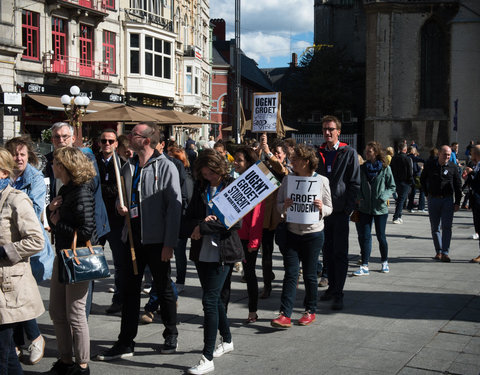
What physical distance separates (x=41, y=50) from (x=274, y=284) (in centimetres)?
2180

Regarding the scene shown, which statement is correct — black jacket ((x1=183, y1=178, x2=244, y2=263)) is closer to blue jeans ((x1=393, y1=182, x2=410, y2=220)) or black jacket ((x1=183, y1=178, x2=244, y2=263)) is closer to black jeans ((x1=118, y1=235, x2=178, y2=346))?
black jeans ((x1=118, y1=235, x2=178, y2=346))

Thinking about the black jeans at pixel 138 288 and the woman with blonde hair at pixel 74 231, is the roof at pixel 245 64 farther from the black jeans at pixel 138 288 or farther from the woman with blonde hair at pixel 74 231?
the woman with blonde hair at pixel 74 231

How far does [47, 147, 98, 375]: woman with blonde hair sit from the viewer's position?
4.80 m

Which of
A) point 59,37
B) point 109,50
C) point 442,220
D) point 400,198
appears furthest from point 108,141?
point 109,50

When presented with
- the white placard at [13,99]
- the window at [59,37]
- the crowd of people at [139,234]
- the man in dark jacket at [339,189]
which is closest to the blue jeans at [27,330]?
the crowd of people at [139,234]

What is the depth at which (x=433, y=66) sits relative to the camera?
42781 millimetres

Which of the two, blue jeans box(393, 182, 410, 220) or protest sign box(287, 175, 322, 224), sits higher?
protest sign box(287, 175, 322, 224)

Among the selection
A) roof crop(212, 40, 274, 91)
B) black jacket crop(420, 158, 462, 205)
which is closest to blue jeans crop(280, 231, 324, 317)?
black jacket crop(420, 158, 462, 205)

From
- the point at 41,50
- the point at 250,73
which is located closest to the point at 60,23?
the point at 41,50

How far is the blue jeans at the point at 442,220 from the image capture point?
10641 millimetres

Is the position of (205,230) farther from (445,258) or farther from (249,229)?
(445,258)

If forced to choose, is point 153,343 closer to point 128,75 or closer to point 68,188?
point 68,188

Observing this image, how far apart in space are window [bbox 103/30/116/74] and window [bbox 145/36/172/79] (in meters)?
2.20

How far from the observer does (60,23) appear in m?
28.5
